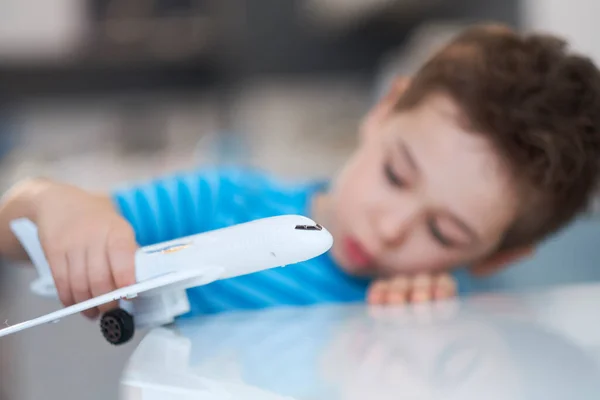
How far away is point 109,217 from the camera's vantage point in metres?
0.53

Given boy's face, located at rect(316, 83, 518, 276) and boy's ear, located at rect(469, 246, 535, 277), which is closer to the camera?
boy's face, located at rect(316, 83, 518, 276)

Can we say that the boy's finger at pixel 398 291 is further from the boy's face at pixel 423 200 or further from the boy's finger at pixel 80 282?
the boy's finger at pixel 80 282

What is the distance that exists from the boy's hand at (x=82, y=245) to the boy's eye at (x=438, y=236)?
0.34 m

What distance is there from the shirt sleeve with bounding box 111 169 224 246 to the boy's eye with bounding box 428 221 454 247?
23 cm

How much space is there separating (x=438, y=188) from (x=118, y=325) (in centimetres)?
39

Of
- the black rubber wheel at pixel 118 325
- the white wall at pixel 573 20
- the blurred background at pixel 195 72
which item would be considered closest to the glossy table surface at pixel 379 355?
the black rubber wheel at pixel 118 325

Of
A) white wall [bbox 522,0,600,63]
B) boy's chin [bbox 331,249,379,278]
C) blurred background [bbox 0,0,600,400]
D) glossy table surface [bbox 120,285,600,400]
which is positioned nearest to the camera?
glossy table surface [bbox 120,285,600,400]

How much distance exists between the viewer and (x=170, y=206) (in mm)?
734

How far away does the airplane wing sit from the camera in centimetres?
42

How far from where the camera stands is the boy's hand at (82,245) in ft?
1.54

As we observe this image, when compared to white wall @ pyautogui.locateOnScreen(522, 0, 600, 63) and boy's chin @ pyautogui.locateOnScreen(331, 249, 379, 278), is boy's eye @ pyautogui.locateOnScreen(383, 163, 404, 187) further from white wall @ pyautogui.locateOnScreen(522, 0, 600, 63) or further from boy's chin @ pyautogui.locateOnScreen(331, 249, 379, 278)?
white wall @ pyautogui.locateOnScreen(522, 0, 600, 63)

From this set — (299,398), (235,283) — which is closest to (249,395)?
(299,398)

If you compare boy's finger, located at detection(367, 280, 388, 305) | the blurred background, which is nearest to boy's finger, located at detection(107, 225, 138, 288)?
boy's finger, located at detection(367, 280, 388, 305)

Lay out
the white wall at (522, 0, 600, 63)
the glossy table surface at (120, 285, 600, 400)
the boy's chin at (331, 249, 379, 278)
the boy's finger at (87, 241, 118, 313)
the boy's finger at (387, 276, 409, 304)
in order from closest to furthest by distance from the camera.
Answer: the glossy table surface at (120, 285, 600, 400) → the boy's finger at (87, 241, 118, 313) → the boy's finger at (387, 276, 409, 304) → the boy's chin at (331, 249, 379, 278) → the white wall at (522, 0, 600, 63)
